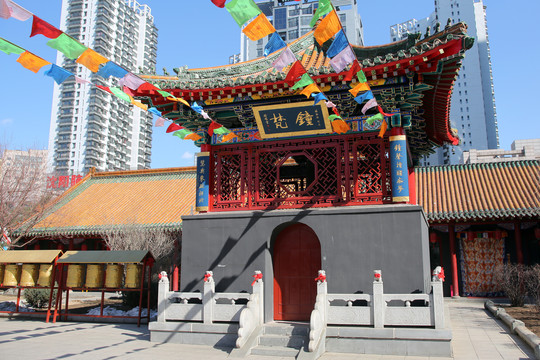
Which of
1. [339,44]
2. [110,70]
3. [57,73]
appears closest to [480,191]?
[339,44]

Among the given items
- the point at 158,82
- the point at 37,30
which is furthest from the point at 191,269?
the point at 37,30

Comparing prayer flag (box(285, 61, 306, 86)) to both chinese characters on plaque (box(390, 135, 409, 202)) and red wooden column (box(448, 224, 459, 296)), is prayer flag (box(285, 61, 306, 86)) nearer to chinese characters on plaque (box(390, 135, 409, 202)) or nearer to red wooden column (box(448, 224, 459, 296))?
chinese characters on plaque (box(390, 135, 409, 202))

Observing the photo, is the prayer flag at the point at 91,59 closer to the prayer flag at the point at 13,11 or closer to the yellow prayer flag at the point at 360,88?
the prayer flag at the point at 13,11

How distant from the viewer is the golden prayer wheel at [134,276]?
41.0 ft

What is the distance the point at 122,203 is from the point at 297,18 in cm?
6013

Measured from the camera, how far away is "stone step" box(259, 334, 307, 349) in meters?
8.84

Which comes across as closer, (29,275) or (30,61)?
(30,61)

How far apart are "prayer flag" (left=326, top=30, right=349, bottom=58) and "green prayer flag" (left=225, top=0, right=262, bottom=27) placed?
5.70 feet

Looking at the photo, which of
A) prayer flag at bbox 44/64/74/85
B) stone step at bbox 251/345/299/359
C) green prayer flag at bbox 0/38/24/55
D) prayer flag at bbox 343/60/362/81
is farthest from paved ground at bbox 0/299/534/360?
green prayer flag at bbox 0/38/24/55

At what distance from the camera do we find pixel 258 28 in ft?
24.0

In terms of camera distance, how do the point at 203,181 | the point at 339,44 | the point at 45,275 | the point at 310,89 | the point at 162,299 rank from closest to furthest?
the point at 339,44 < the point at 310,89 < the point at 162,299 < the point at 203,181 < the point at 45,275

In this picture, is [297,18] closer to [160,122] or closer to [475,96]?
[475,96]

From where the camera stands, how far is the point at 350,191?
10203mm

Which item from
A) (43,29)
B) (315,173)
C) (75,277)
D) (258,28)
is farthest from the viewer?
(75,277)
